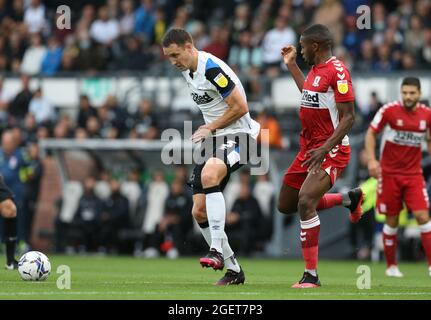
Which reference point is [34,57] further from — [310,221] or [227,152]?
[310,221]

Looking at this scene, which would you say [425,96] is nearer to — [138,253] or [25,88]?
[138,253]

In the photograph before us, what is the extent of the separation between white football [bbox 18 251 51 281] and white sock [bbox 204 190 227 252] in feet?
6.14

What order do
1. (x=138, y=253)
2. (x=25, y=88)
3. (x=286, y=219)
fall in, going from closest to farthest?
(x=286, y=219), (x=138, y=253), (x=25, y=88)

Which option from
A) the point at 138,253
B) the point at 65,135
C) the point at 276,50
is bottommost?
the point at 138,253

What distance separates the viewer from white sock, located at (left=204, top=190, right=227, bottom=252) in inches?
440

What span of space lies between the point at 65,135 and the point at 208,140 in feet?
39.2

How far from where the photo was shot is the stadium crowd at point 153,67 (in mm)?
21797

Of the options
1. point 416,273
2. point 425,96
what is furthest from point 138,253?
point 416,273

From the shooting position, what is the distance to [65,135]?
23.2 m

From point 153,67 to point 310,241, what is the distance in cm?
1431

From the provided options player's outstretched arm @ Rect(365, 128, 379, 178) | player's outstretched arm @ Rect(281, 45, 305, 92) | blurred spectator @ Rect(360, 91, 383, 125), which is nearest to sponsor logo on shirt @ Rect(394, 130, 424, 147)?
player's outstretched arm @ Rect(365, 128, 379, 178)

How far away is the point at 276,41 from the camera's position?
23078mm

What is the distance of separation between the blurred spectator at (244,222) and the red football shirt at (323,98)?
9530 millimetres
